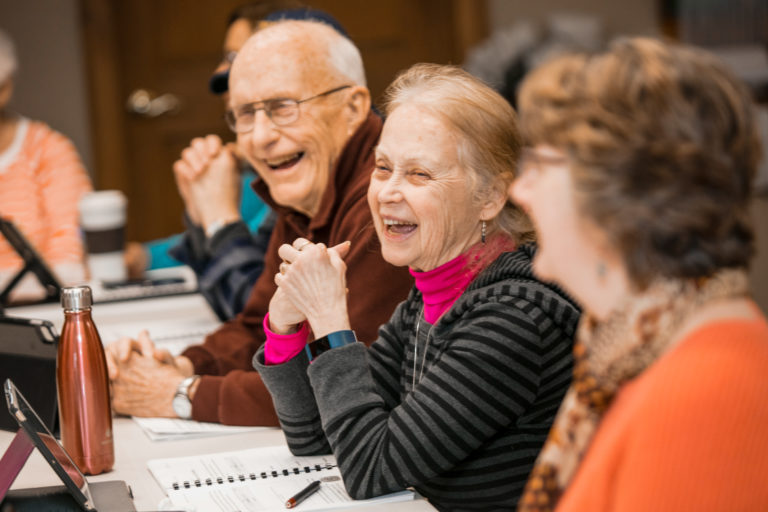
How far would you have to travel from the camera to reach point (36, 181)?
127 inches

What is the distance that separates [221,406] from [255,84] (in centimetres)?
62

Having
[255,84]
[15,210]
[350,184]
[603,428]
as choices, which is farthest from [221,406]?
[15,210]

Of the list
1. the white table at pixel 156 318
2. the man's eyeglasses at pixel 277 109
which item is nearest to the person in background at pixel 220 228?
the white table at pixel 156 318

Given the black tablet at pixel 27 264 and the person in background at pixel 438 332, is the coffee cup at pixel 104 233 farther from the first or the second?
the person in background at pixel 438 332

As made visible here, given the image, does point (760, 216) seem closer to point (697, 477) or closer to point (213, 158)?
point (213, 158)

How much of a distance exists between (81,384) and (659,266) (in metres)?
0.87

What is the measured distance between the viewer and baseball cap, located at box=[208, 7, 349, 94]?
6.88 ft

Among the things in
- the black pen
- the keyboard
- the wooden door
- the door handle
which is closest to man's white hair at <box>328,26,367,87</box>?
the black pen

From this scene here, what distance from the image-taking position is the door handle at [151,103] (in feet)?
14.6

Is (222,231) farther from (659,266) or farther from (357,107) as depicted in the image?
(659,266)

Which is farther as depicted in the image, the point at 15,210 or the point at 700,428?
the point at 15,210

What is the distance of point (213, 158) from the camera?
2.42 m

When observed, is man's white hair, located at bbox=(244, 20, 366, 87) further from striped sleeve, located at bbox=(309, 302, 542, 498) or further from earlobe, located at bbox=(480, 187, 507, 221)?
striped sleeve, located at bbox=(309, 302, 542, 498)

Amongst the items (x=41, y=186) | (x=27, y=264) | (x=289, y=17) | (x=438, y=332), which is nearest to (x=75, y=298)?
(x=438, y=332)
